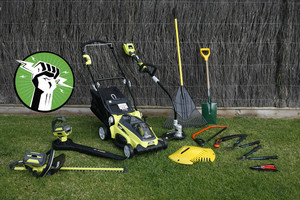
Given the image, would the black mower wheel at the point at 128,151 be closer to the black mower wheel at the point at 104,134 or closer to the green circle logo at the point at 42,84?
the black mower wheel at the point at 104,134

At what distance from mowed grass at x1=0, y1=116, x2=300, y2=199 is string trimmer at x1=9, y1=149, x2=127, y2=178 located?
52 millimetres

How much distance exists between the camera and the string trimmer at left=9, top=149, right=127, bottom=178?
274 centimetres

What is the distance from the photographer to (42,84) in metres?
4.80

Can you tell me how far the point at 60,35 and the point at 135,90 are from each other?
149 cm

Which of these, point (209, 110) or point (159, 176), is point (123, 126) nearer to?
point (159, 176)

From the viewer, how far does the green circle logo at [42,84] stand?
15.4 feet

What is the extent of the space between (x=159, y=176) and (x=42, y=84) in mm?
2936

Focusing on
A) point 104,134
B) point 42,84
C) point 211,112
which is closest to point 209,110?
point 211,112

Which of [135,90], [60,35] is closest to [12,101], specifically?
[60,35]

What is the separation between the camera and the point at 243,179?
274 cm

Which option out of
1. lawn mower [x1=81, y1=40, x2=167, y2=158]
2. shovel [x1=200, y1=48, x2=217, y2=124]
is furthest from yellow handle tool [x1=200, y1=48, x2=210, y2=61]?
lawn mower [x1=81, y1=40, x2=167, y2=158]

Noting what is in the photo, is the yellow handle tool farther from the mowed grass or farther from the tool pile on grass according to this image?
the mowed grass

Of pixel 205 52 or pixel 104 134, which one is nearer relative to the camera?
pixel 104 134

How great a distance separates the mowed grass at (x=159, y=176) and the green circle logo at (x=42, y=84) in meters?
1.02
